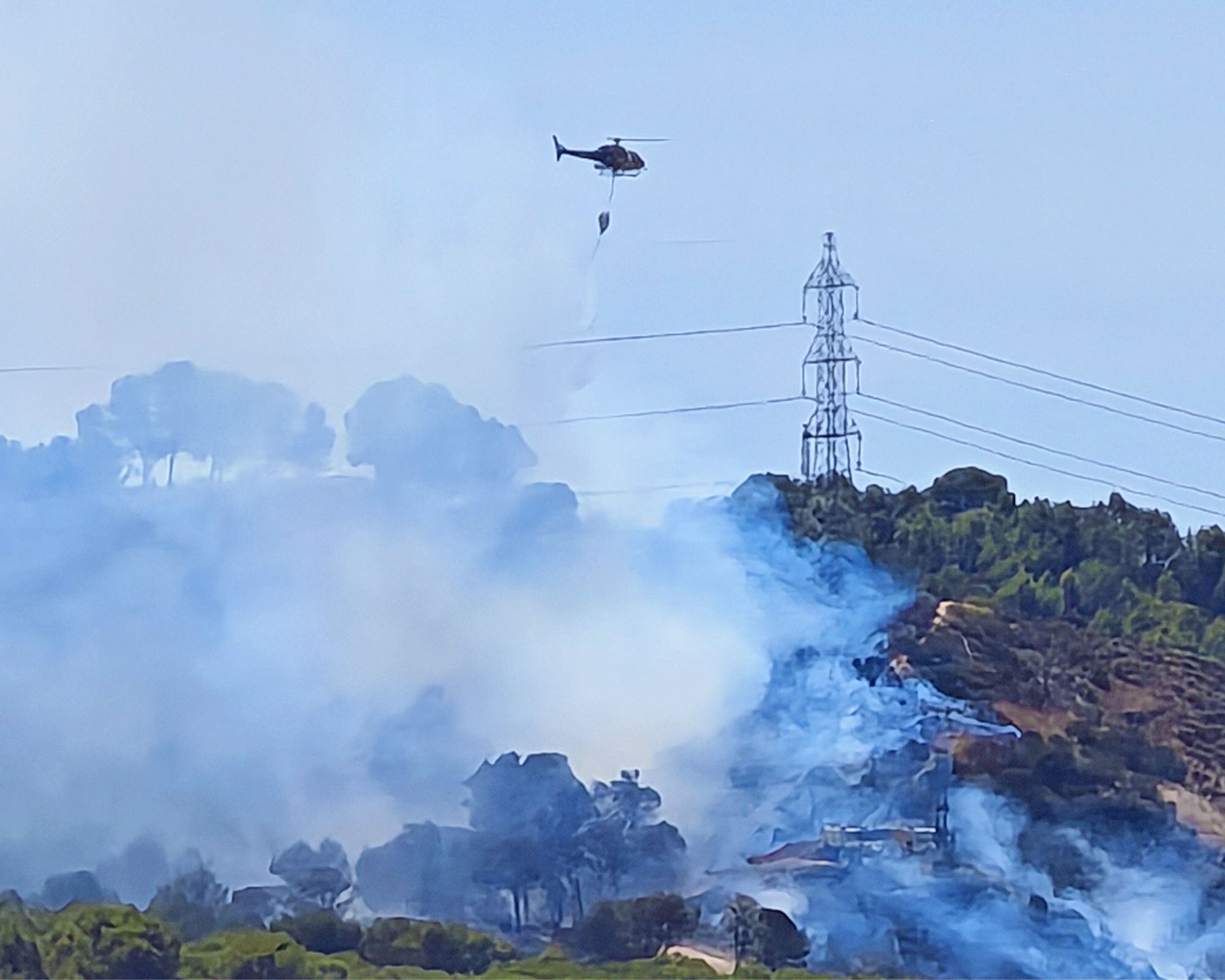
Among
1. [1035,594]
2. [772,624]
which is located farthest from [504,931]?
[1035,594]

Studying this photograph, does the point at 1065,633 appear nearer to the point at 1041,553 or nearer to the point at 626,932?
the point at 1041,553

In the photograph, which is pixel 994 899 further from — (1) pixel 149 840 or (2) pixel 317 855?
(1) pixel 149 840

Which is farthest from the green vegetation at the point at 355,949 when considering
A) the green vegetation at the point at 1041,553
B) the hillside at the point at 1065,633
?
the green vegetation at the point at 1041,553

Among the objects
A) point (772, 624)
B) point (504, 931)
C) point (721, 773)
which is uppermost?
point (772, 624)

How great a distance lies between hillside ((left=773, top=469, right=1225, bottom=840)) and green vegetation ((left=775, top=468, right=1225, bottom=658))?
0.15ft

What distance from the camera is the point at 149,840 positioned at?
44.0 meters

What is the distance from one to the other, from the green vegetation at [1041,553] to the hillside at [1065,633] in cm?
4

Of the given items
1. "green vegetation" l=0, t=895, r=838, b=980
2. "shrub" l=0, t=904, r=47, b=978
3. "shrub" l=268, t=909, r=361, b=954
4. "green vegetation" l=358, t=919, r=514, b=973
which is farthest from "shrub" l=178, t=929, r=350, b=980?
"shrub" l=0, t=904, r=47, b=978

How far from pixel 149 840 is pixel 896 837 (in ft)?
44.8

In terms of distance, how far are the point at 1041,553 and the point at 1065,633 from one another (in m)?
4.22

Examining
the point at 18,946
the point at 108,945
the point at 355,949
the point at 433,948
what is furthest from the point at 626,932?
the point at 18,946

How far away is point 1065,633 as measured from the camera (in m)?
54.3

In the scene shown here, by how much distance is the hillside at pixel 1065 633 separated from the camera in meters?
47.7

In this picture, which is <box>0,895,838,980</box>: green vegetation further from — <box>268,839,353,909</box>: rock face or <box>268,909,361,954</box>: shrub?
<box>268,839,353,909</box>: rock face
